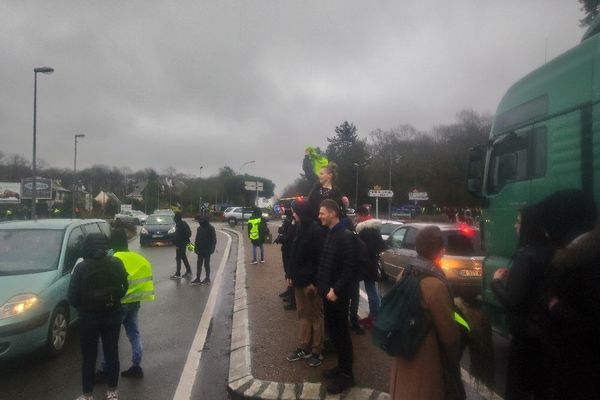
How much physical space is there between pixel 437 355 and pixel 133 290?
3181mm

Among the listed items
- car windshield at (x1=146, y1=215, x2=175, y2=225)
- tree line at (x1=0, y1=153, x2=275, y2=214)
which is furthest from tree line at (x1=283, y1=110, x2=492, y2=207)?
car windshield at (x1=146, y1=215, x2=175, y2=225)

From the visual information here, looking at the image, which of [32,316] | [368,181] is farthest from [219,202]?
[32,316]

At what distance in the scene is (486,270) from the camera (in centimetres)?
532

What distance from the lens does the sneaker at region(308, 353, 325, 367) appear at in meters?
4.96

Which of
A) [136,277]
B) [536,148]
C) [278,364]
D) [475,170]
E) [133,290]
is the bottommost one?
[278,364]

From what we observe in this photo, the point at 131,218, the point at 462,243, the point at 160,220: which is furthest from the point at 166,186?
the point at 462,243

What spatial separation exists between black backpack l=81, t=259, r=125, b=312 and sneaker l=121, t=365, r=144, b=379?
3.97 ft

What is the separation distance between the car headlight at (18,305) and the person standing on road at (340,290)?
10.4ft

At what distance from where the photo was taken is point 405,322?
2.71 meters

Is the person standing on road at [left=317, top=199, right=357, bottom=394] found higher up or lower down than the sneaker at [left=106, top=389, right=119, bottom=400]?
higher up

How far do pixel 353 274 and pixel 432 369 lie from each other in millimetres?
1597

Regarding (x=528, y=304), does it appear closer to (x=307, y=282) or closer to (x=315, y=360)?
(x=307, y=282)

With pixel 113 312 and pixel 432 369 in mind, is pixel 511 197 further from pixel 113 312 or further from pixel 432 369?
pixel 113 312

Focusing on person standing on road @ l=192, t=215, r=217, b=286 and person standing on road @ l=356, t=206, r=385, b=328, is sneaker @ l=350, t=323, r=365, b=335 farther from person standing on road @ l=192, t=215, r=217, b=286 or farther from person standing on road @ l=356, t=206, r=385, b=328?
person standing on road @ l=192, t=215, r=217, b=286
